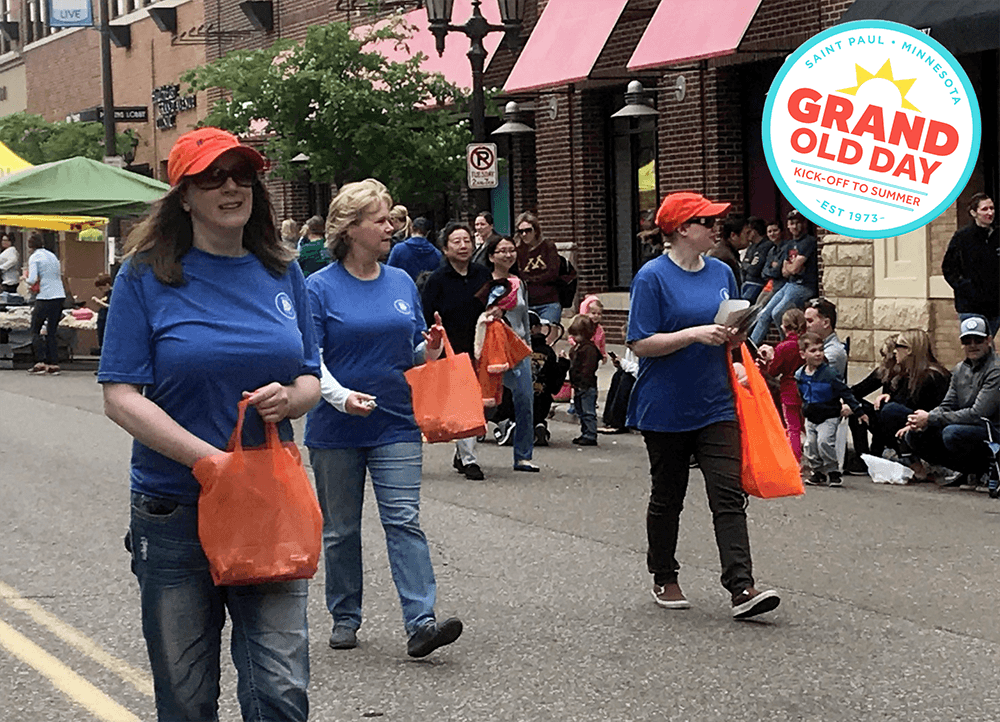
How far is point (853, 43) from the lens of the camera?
1664 centimetres

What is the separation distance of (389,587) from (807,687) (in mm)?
2772

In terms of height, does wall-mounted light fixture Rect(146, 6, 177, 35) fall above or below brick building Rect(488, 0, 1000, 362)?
above

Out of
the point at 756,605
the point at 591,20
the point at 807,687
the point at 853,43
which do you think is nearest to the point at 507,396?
the point at 853,43

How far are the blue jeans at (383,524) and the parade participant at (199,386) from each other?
8.61ft

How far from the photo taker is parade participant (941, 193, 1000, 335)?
15.6m

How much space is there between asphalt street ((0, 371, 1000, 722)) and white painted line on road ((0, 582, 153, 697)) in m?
0.02

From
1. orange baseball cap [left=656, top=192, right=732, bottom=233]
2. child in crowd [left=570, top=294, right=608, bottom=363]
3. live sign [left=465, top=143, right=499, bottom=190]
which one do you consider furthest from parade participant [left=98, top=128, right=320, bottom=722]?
live sign [left=465, top=143, right=499, bottom=190]

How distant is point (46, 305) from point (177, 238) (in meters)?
22.2

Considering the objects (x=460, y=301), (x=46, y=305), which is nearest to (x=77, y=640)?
(x=460, y=301)

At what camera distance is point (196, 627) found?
4.47 m

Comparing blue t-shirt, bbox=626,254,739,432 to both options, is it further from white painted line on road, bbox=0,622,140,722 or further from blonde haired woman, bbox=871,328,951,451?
blonde haired woman, bbox=871,328,951,451

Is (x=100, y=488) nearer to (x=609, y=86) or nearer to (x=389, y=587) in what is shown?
(x=389, y=587)

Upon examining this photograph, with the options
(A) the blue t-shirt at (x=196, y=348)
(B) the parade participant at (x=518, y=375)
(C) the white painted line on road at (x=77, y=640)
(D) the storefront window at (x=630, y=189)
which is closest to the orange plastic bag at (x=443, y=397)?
(C) the white painted line on road at (x=77, y=640)

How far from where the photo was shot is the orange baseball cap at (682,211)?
7.95m
